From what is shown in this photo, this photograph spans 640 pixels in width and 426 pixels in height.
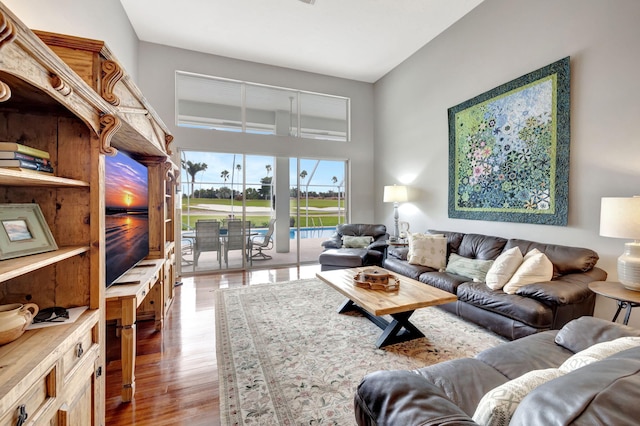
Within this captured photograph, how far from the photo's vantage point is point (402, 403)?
89 cm

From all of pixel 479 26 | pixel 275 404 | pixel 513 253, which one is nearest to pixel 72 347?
pixel 275 404

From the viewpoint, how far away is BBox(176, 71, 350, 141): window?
4934mm

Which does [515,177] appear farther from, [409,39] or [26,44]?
[26,44]

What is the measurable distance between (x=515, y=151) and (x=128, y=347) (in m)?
4.24

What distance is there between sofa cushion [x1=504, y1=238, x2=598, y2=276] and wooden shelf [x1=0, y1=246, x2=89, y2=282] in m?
3.75

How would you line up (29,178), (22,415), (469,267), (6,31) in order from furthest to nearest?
(469,267), (29,178), (22,415), (6,31)

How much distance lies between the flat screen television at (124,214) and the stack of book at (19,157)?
675 mm

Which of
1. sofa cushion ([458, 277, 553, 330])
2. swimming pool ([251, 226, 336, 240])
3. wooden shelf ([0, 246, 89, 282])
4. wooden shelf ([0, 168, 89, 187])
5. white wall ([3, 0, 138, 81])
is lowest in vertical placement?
sofa cushion ([458, 277, 553, 330])

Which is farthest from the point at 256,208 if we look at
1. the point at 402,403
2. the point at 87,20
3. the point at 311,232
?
the point at 402,403

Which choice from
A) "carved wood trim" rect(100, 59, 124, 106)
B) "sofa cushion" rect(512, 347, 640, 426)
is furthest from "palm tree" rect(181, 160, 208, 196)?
"sofa cushion" rect(512, 347, 640, 426)

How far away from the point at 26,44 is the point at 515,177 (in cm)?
408

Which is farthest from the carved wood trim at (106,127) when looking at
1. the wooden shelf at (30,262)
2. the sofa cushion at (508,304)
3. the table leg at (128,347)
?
the sofa cushion at (508,304)

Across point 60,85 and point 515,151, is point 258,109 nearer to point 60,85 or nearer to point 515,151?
point 515,151

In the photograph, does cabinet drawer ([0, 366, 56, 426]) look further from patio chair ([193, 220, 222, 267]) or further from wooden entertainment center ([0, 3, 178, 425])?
patio chair ([193, 220, 222, 267])
